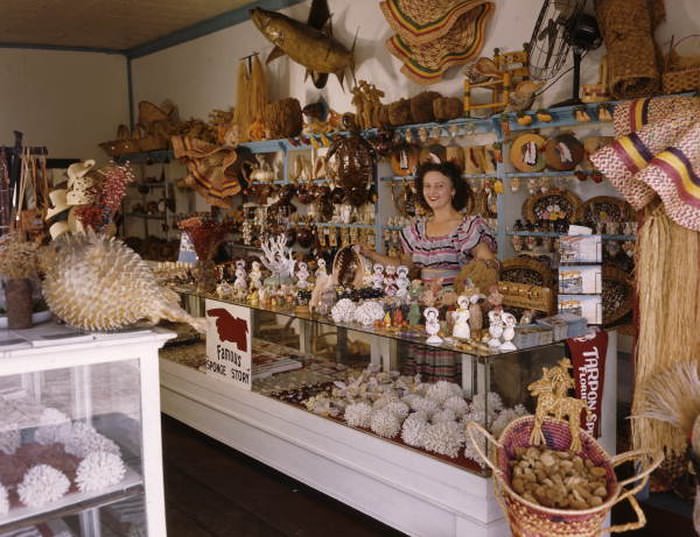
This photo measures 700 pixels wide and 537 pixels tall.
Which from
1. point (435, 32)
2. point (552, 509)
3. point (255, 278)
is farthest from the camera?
point (435, 32)

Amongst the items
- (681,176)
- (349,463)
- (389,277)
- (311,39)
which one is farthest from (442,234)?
(311,39)

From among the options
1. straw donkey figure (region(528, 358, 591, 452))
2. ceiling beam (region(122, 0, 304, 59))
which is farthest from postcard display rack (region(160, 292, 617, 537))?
ceiling beam (region(122, 0, 304, 59))

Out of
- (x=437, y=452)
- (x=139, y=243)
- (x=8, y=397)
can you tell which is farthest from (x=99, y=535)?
(x=139, y=243)

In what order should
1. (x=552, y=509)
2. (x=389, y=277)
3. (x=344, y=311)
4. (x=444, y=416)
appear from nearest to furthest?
(x=552, y=509)
(x=444, y=416)
(x=344, y=311)
(x=389, y=277)

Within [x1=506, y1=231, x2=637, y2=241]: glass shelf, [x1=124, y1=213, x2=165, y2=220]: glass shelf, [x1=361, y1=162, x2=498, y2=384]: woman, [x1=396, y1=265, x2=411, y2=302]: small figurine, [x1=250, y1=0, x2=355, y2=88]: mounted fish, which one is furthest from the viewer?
[x1=124, y1=213, x2=165, y2=220]: glass shelf

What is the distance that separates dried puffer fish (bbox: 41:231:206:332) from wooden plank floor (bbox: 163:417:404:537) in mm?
1907

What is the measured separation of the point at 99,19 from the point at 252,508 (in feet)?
21.0

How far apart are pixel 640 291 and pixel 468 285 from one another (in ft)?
2.83

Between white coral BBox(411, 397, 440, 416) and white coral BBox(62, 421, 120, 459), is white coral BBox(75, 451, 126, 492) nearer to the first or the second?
white coral BBox(62, 421, 120, 459)

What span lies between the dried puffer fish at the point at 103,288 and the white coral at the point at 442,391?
165cm

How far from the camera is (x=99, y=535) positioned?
215 cm

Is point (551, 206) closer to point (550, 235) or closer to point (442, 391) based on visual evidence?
point (550, 235)

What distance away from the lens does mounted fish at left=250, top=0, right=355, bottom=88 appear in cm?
641

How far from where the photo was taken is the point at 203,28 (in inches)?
346
